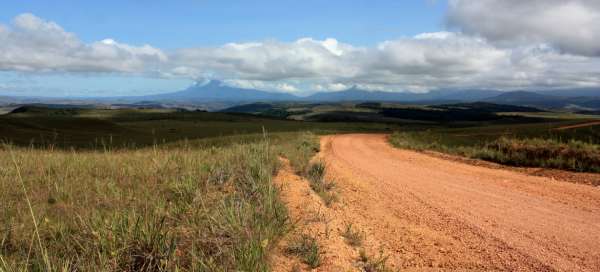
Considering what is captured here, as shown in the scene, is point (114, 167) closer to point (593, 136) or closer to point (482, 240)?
point (482, 240)

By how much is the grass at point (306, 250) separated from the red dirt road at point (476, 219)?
3.68ft

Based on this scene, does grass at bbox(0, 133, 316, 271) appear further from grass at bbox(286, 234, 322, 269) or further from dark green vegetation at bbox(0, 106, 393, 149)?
dark green vegetation at bbox(0, 106, 393, 149)

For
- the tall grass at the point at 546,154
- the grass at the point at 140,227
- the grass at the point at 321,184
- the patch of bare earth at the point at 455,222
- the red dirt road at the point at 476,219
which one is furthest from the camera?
the tall grass at the point at 546,154

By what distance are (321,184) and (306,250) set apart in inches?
198

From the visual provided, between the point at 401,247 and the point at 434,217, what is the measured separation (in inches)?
87.4

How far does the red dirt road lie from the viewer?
5609 millimetres

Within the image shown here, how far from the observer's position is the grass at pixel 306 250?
16.1ft

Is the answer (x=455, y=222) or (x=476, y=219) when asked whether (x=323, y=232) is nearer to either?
(x=455, y=222)

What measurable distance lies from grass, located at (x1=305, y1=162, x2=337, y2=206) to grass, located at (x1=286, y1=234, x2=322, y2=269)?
3.09 meters

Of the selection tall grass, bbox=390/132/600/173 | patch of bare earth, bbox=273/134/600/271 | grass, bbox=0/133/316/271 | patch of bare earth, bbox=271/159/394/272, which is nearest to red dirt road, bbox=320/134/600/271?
patch of bare earth, bbox=273/134/600/271

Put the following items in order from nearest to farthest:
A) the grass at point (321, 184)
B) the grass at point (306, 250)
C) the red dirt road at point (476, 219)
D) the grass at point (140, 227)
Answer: the grass at point (140, 227), the grass at point (306, 250), the red dirt road at point (476, 219), the grass at point (321, 184)

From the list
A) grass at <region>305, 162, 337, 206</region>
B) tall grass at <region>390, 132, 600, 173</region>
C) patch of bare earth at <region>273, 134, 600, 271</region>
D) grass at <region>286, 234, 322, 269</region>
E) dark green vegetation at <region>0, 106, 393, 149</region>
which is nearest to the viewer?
grass at <region>286, 234, 322, 269</region>

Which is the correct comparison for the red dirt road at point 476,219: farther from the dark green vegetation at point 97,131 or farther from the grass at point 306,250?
the dark green vegetation at point 97,131

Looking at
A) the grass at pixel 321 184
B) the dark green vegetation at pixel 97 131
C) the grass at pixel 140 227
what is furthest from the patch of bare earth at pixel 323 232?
the dark green vegetation at pixel 97 131
